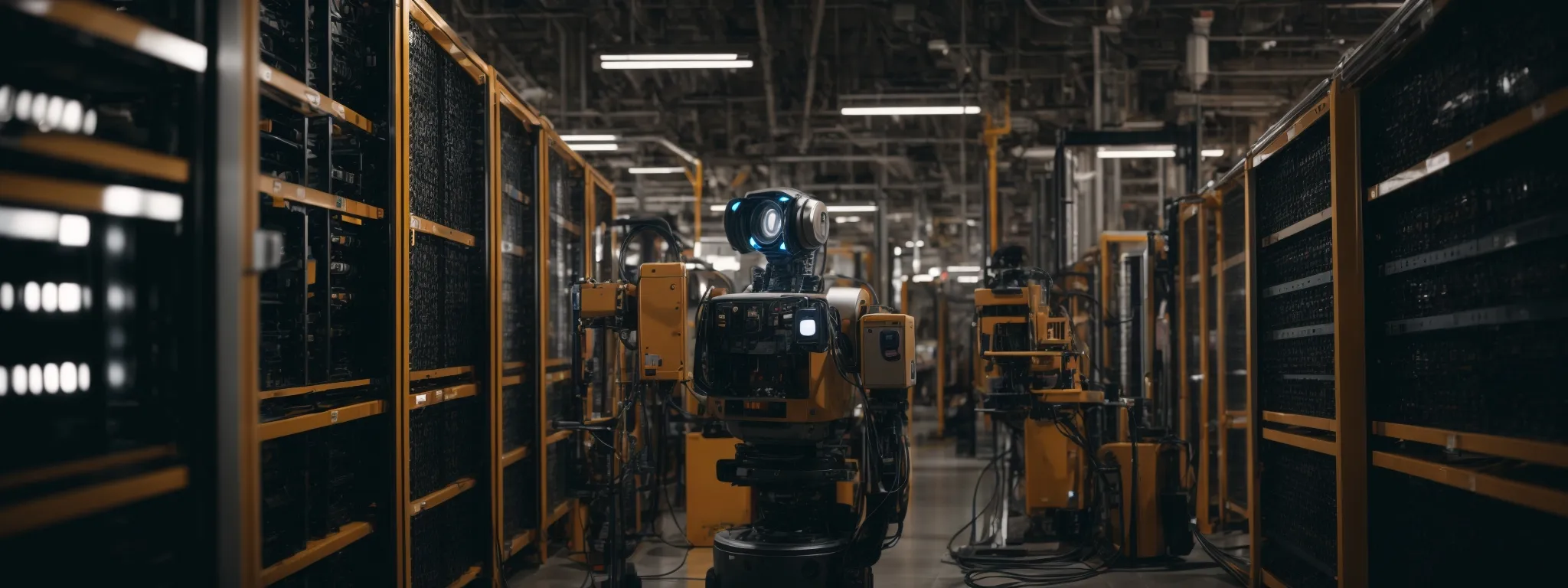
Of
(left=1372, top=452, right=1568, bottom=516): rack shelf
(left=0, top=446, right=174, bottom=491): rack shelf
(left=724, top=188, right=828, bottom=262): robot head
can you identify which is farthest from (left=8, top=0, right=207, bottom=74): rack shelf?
(left=1372, top=452, right=1568, bottom=516): rack shelf

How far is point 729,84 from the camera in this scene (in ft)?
49.8

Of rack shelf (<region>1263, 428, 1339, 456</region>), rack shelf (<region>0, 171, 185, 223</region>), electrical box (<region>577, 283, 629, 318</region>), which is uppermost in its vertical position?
rack shelf (<region>0, 171, 185, 223</region>)

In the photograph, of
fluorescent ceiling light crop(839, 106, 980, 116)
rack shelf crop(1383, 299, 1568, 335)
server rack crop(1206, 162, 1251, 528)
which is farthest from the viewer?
fluorescent ceiling light crop(839, 106, 980, 116)

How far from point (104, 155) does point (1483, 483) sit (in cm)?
383

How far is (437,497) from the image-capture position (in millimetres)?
4965

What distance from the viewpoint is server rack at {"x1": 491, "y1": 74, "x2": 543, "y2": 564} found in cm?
595

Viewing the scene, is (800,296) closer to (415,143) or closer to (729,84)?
(415,143)

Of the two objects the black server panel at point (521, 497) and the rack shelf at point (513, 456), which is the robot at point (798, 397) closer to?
the rack shelf at point (513, 456)

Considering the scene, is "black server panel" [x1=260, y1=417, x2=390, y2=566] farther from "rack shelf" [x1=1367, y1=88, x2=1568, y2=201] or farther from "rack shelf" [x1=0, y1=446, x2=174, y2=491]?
"rack shelf" [x1=1367, y1=88, x2=1568, y2=201]

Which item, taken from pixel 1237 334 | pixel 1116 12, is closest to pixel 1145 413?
pixel 1237 334

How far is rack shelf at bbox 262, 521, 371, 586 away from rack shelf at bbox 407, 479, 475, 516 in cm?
29

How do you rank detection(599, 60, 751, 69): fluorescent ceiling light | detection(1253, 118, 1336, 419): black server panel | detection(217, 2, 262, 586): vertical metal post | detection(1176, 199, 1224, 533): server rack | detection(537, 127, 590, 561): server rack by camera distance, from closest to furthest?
detection(217, 2, 262, 586): vertical metal post, detection(1253, 118, 1336, 419): black server panel, detection(537, 127, 590, 561): server rack, detection(1176, 199, 1224, 533): server rack, detection(599, 60, 751, 69): fluorescent ceiling light

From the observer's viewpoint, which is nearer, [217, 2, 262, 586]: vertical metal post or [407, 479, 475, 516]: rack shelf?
[217, 2, 262, 586]: vertical metal post

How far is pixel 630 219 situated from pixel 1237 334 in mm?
4922
